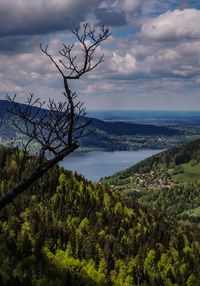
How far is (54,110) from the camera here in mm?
20500

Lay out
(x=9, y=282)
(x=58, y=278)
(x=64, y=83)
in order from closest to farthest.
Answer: (x=64, y=83), (x=9, y=282), (x=58, y=278)

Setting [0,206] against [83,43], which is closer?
[0,206]

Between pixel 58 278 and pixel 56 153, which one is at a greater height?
pixel 56 153

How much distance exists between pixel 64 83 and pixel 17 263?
600 ft

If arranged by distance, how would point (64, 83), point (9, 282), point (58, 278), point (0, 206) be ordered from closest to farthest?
1. point (0, 206)
2. point (64, 83)
3. point (9, 282)
4. point (58, 278)

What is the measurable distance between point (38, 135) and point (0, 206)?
10.3ft

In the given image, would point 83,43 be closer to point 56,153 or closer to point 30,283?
point 56,153

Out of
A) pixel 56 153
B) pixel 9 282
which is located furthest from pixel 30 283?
pixel 56 153

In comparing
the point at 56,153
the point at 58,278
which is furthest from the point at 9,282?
the point at 56,153

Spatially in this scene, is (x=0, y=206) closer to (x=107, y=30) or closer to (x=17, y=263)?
(x=107, y=30)

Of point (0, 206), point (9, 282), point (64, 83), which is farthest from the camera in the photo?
point (9, 282)

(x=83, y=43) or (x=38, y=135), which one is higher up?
(x=83, y=43)

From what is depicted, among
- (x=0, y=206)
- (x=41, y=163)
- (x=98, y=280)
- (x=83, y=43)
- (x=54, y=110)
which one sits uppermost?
(x=83, y=43)

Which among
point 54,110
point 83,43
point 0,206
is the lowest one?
point 0,206
